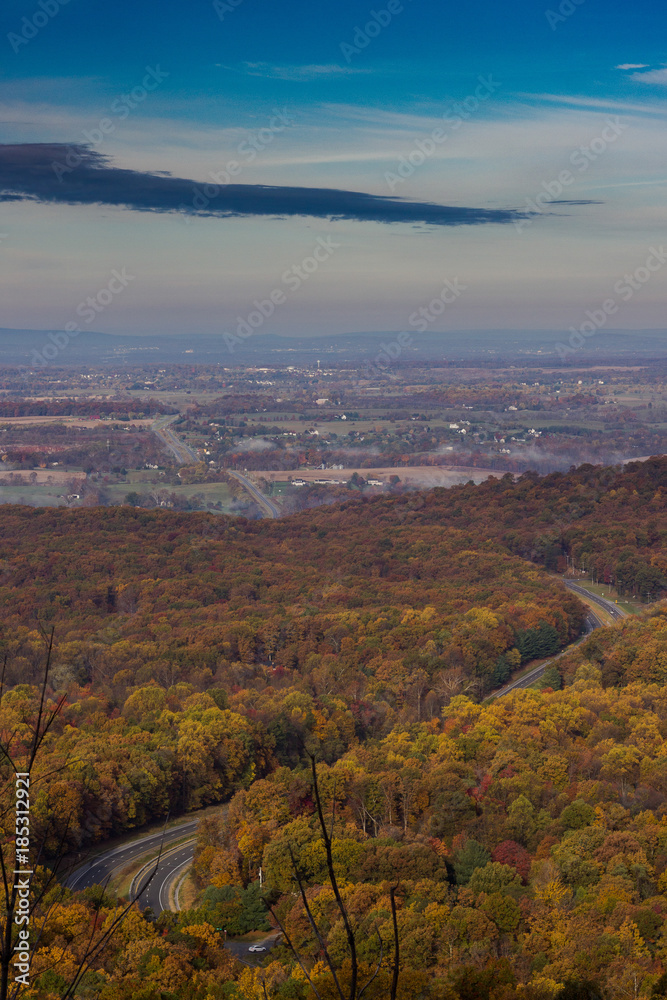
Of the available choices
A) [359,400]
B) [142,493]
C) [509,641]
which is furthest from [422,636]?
[359,400]

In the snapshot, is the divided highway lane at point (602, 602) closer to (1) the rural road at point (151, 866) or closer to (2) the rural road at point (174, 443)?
(1) the rural road at point (151, 866)

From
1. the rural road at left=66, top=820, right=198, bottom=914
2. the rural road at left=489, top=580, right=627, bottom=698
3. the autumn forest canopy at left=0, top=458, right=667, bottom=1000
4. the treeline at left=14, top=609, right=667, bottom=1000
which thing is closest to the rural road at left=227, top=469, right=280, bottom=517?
the autumn forest canopy at left=0, top=458, right=667, bottom=1000

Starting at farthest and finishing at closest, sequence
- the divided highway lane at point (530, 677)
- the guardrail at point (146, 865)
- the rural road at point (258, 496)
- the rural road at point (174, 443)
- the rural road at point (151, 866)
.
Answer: the rural road at point (174, 443) < the rural road at point (258, 496) < the divided highway lane at point (530, 677) < the rural road at point (151, 866) < the guardrail at point (146, 865)

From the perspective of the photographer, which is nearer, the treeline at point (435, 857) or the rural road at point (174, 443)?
the treeline at point (435, 857)

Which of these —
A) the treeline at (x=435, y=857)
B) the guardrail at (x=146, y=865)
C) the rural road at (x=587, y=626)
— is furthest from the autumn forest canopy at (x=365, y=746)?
the guardrail at (x=146, y=865)

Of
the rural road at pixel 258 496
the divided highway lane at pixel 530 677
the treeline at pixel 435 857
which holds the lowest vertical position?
the rural road at pixel 258 496

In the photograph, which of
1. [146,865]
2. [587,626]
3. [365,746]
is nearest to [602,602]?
[587,626]
